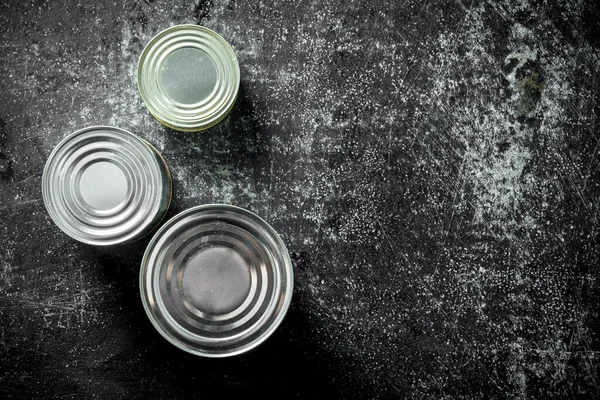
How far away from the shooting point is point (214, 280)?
86 cm

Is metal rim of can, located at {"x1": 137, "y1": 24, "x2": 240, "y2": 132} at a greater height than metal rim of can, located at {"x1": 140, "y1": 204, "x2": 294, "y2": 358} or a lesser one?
greater

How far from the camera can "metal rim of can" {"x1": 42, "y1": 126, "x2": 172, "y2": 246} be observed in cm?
86

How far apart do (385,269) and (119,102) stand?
23.8 inches

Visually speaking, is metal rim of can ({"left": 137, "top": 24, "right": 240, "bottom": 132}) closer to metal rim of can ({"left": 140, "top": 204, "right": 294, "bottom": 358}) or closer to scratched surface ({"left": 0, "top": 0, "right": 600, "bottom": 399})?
scratched surface ({"left": 0, "top": 0, "right": 600, "bottom": 399})

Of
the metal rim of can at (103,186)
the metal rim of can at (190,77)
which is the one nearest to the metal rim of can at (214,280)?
the metal rim of can at (103,186)

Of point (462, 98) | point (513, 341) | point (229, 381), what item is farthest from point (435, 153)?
point (229, 381)

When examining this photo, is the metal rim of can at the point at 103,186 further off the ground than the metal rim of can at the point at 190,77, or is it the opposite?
the metal rim of can at the point at 190,77

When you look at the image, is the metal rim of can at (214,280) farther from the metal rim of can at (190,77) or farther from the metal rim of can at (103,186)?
the metal rim of can at (190,77)

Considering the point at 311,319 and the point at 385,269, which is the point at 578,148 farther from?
the point at 311,319

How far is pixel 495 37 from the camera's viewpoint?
37.4 inches

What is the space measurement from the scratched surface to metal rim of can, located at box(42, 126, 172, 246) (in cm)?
7

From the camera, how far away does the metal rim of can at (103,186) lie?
0.86m

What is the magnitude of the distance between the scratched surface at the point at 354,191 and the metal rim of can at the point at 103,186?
7cm

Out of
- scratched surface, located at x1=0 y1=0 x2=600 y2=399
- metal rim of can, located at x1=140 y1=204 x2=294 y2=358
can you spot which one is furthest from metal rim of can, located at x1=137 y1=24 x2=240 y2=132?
metal rim of can, located at x1=140 y1=204 x2=294 y2=358
